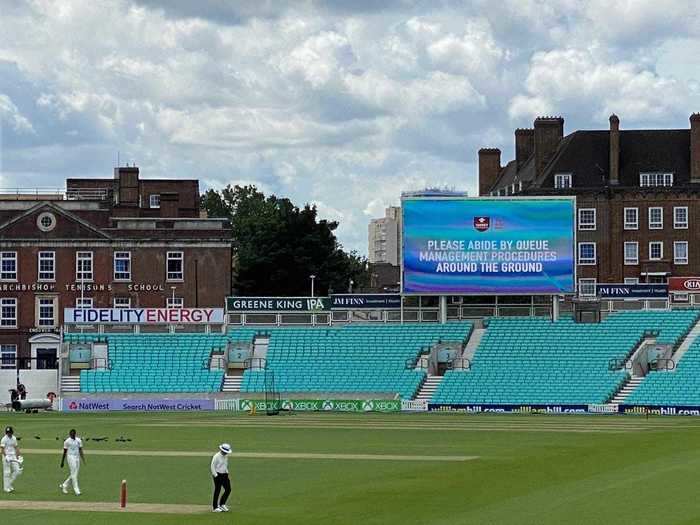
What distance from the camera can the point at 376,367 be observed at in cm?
10525

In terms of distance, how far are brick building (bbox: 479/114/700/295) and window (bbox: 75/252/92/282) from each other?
3921 centimetres

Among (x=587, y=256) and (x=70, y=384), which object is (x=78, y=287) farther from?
(x=587, y=256)

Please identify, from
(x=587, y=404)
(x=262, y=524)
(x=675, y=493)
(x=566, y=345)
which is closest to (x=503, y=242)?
(x=566, y=345)

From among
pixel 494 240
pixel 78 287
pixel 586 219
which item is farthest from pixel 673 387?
pixel 78 287

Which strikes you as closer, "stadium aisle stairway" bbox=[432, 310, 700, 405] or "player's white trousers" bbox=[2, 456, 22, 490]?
"player's white trousers" bbox=[2, 456, 22, 490]

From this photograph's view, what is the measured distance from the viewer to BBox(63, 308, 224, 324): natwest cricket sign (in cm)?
11106

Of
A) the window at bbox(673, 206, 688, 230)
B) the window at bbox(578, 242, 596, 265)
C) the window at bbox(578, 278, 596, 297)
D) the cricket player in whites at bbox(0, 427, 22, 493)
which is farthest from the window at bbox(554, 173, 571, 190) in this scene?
the cricket player in whites at bbox(0, 427, 22, 493)

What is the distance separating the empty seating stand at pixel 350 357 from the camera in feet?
340

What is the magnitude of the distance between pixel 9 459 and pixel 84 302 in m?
74.1

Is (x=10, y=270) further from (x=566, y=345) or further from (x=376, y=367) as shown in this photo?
(x=566, y=345)

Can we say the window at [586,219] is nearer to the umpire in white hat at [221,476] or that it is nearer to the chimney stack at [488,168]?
the chimney stack at [488,168]

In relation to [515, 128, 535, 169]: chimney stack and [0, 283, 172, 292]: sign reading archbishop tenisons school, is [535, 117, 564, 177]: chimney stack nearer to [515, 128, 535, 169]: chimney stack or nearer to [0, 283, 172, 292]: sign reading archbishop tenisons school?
[515, 128, 535, 169]: chimney stack

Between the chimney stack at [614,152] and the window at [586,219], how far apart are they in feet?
10.3

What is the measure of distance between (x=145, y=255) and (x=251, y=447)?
57.9 meters
